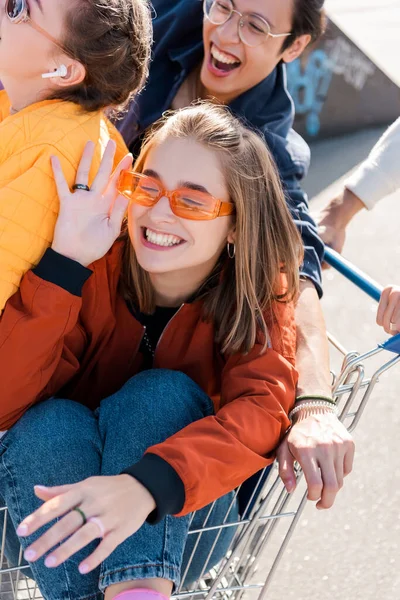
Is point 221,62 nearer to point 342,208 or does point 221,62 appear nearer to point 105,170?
point 342,208

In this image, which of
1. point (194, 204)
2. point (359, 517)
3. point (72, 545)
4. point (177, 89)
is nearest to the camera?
point (72, 545)

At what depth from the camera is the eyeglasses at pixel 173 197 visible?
1.99 metres

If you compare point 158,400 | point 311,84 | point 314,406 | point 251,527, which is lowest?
point 311,84

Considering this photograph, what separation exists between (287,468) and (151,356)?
1.78 ft

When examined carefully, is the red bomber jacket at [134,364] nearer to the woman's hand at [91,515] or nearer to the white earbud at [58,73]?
the woman's hand at [91,515]

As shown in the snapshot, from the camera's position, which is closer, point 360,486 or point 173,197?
point 173,197

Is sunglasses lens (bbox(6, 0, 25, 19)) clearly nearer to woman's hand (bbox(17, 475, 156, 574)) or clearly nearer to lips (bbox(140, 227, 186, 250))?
lips (bbox(140, 227, 186, 250))

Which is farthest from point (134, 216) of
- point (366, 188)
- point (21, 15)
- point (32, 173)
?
point (366, 188)

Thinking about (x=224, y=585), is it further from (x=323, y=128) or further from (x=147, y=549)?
(x=323, y=128)

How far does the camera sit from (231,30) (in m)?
2.67

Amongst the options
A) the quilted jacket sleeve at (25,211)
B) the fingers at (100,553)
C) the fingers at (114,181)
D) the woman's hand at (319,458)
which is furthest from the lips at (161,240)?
the fingers at (100,553)

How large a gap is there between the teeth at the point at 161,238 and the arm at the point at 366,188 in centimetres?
88

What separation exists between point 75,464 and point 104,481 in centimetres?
26

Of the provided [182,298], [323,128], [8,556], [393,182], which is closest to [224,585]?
[8,556]
